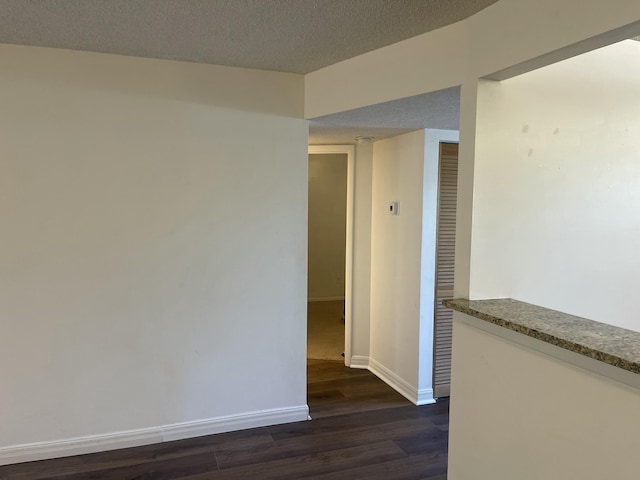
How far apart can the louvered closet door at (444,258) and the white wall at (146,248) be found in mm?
1040

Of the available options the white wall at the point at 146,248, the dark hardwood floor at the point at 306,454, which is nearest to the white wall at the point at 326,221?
the dark hardwood floor at the point at 306,454

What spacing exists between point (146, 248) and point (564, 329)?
218 centimetres

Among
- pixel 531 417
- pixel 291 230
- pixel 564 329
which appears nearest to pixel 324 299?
pixel 291 230

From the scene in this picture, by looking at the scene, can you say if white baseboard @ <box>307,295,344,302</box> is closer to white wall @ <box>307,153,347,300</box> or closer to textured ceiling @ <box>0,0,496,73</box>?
white wall @ <box>307,153,347,300</box>

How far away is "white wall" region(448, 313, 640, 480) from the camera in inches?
51.4

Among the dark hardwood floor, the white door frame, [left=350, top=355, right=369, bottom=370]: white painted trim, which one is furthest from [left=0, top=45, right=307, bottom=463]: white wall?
[left=350, top=355, right=369, bottom=370]: white painted trim

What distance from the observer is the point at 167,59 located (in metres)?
2.62

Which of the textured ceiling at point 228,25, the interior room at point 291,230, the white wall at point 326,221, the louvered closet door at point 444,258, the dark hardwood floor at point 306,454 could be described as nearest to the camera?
the interior room at point 291,230

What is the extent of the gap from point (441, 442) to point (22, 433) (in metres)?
2.42

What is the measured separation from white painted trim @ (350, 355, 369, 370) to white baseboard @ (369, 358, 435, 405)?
44mm

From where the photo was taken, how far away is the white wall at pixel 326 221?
658cm

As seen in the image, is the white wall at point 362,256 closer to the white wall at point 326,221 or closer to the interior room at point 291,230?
the interior room at point 291,230

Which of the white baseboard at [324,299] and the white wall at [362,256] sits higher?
the white wall at [362,256]

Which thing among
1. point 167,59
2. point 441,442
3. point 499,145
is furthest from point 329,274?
point 499,145
